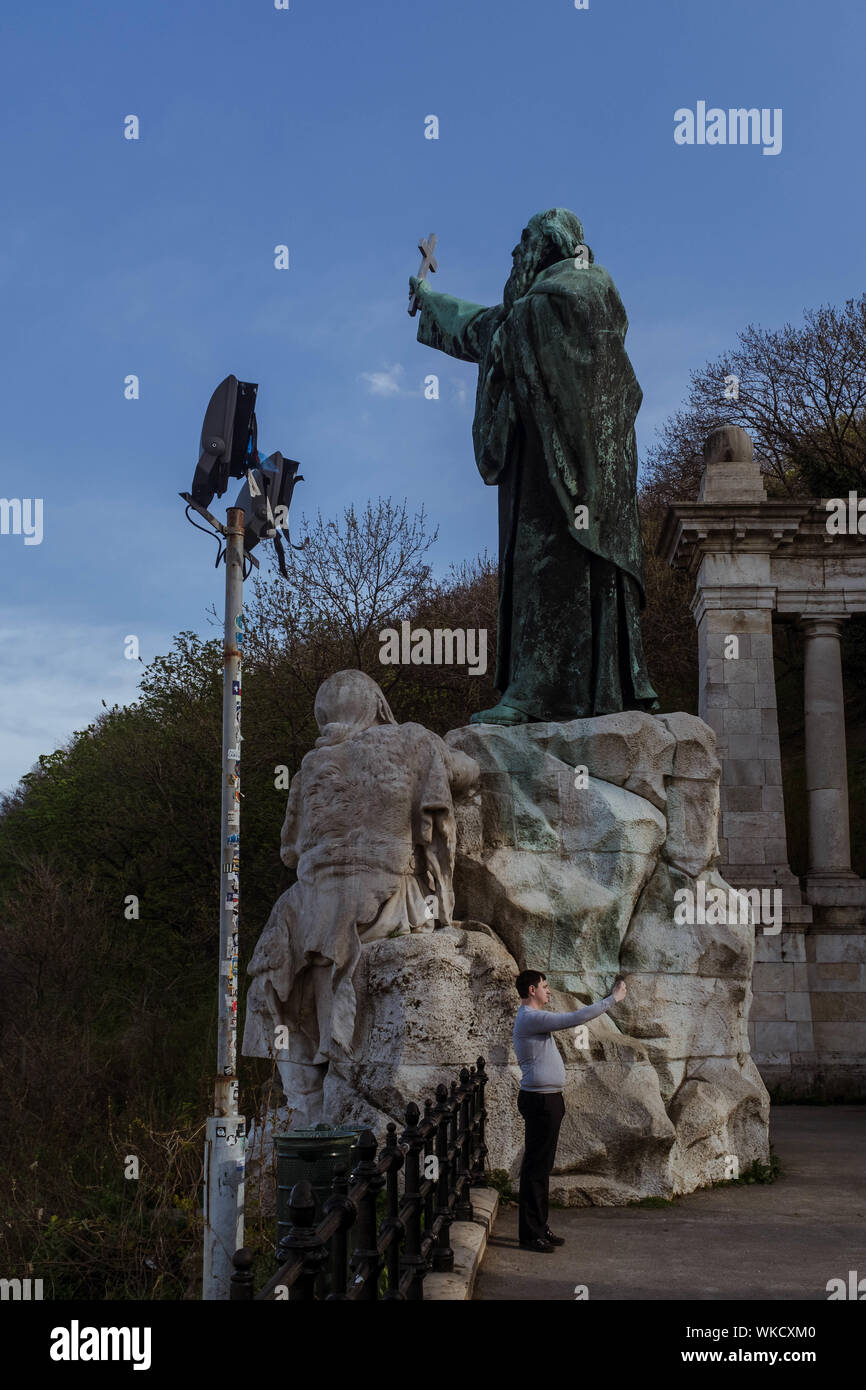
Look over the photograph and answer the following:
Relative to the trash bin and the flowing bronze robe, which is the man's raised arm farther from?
the trash bin

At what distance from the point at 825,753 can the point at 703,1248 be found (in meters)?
17.3

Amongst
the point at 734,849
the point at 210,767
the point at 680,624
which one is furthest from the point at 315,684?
the point at 680,624

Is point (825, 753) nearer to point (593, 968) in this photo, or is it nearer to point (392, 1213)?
point (593, 968)

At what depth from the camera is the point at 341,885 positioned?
861 cm

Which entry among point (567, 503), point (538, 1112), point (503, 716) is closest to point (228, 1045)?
point (538, 1112)

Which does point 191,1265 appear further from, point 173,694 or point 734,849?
point 173,694

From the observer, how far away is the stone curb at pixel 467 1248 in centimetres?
585

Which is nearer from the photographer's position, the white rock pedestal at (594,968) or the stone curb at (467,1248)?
the stone curb at (467,1248)

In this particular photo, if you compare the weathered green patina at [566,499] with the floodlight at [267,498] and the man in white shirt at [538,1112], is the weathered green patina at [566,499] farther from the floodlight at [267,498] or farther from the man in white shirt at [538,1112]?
the man in white shirt at [538,1112]

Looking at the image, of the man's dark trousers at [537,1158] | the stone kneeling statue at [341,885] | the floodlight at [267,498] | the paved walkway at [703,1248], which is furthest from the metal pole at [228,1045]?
the man's dark trousers at [537,1158]

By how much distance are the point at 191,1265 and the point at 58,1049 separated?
35.2 feet

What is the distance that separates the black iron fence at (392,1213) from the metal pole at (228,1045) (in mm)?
872

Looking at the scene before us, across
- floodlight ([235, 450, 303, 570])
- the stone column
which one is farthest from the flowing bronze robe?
the stone column

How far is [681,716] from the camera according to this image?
10.2 metres
